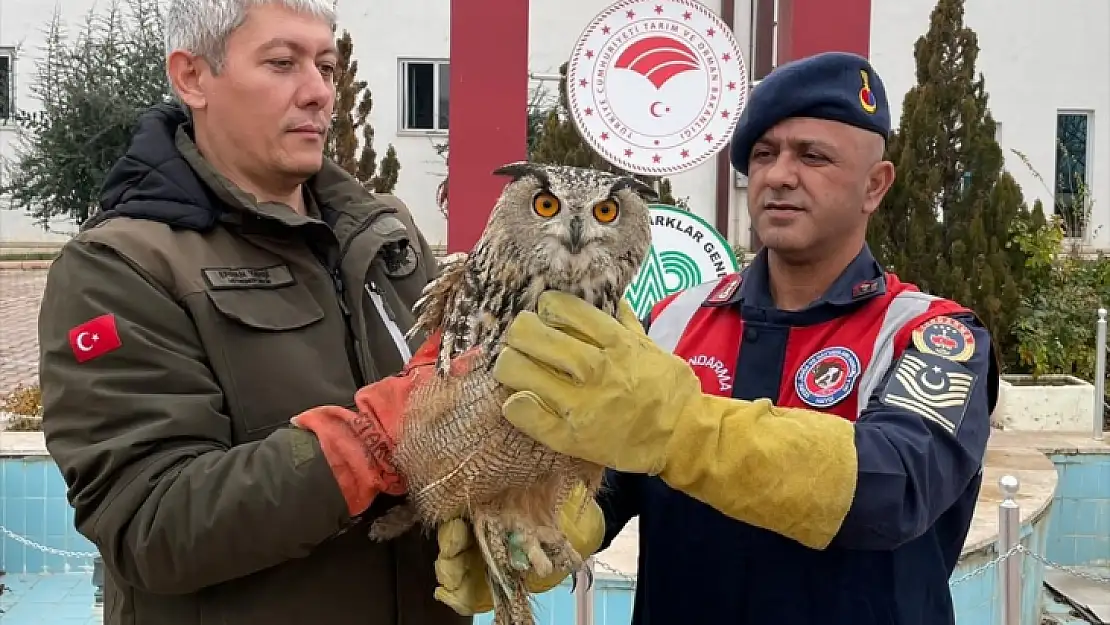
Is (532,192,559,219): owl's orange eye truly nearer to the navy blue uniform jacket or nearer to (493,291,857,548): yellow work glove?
(493,291,857,548): yellow work glove

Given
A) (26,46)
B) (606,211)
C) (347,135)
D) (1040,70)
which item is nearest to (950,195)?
(347,135)

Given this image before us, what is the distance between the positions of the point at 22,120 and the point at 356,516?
11589 mm

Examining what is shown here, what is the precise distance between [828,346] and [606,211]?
477mm

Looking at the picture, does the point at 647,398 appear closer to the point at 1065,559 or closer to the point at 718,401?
the point at 718,401

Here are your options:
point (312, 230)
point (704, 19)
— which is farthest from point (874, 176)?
point (704, 19)

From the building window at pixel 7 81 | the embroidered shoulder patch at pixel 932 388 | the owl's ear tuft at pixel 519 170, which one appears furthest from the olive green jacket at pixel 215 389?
the building window at pixel 7 81

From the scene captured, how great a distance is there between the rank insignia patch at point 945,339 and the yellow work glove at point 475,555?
0.61 meters

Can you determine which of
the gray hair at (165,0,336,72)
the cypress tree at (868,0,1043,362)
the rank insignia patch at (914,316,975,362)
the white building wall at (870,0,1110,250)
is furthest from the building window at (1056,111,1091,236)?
the gray hair at (165,0,336,72)

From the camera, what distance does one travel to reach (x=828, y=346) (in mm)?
1586

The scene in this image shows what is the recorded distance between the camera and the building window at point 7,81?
1177cm

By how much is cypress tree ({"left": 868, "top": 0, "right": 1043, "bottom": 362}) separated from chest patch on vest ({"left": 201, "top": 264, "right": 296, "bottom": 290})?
5251 millimetres

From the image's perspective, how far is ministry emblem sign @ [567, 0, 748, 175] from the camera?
3672mm

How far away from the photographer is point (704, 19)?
12.1ft

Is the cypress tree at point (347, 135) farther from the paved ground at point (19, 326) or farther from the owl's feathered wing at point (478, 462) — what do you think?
the owl's feathered wing at point (478, 462)
